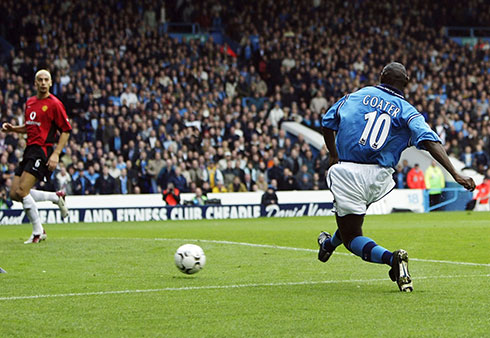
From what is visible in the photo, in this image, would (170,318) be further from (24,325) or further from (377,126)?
(377,126)

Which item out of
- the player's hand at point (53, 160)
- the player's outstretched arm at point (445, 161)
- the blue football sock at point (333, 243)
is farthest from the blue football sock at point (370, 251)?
the player's hand at point (53, 160)

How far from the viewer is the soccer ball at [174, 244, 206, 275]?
8906 mm

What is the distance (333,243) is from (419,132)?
1.53 meters

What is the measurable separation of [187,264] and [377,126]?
2.45 metres

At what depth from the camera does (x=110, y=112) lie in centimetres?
2773

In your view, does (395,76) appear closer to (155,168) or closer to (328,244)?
(328,244)

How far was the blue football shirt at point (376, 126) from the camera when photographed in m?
7.86

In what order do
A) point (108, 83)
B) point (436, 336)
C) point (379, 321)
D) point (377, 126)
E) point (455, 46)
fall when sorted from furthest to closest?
point (455, 46)
point (108, 83)
point (377, 126)
point (379, 321)
point (436, 336)

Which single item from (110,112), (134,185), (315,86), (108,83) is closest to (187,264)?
(134,185)

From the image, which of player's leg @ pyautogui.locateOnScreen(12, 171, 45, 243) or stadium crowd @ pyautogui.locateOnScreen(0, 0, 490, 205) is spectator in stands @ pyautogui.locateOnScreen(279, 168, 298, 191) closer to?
stadium crowd @ pyautogui.locateOnScreen(0, 0, 490, 205)

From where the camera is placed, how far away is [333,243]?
852 cm

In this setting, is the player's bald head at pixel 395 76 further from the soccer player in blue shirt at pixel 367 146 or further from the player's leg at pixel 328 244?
the player's leg at pixel 328 244

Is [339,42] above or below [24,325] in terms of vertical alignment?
above

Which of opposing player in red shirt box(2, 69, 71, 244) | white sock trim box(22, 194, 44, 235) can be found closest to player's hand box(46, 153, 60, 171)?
opposing player in red shirt box(2, 69, 71, 244)
